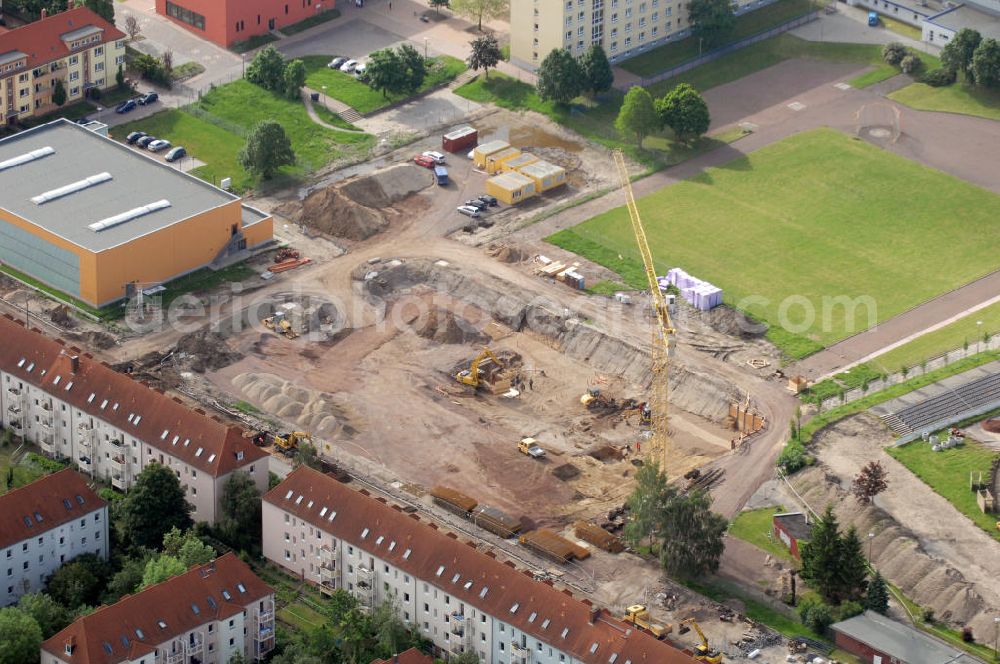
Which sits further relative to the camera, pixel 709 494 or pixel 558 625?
pixel 709 494

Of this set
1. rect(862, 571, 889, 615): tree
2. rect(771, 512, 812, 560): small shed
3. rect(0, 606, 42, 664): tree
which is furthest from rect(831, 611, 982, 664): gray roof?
rect(0, 606, 42, 664): tree

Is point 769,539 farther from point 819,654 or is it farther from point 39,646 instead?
point 39,646

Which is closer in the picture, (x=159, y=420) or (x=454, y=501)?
(x=159, y=420)

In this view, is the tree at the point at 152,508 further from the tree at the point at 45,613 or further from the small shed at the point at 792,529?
the small shed at the point at 792,529

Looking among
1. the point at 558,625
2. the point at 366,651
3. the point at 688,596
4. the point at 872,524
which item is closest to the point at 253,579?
the point at 366,651

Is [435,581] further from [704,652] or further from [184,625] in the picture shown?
[704,652]

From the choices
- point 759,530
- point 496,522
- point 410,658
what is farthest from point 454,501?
point 410,658
